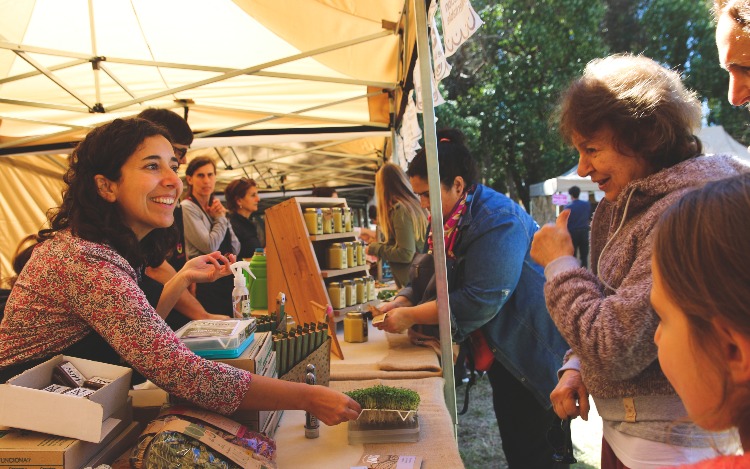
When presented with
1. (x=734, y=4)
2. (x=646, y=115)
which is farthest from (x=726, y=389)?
(x=734, y=4)

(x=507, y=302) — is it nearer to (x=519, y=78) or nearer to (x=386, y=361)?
(x=386, y=361)

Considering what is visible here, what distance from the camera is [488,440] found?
392cm

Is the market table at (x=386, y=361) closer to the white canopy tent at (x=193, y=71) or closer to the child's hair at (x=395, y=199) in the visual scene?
the child's hair at (x=395, y=199)

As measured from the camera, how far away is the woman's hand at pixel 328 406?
1.36 metres

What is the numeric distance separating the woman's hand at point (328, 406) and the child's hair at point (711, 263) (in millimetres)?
848

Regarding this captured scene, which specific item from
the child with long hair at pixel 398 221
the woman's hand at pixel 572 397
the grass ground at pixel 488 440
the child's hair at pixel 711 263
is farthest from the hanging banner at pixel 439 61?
the grass ground at pixel 488 440

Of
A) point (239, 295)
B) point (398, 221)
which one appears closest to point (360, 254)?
point (398, 221)

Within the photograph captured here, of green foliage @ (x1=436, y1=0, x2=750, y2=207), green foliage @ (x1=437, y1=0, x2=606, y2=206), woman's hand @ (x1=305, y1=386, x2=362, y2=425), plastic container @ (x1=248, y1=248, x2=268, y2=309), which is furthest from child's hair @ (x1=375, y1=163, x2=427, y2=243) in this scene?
green foliage @ (x1=436, y1=0, x2=750, y2=207)

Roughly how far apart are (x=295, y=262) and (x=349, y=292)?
412 mm

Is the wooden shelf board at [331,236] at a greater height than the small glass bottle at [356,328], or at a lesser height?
greater

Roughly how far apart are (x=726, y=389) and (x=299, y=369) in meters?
1.26

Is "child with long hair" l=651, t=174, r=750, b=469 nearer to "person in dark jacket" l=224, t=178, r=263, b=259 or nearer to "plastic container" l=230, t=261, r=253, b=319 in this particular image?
"plastic container" l=230, t=261, r=253, b=319

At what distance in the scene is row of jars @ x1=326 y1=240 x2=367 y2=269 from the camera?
10.4ft

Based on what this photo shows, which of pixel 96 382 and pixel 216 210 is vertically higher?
pixel 216 210
